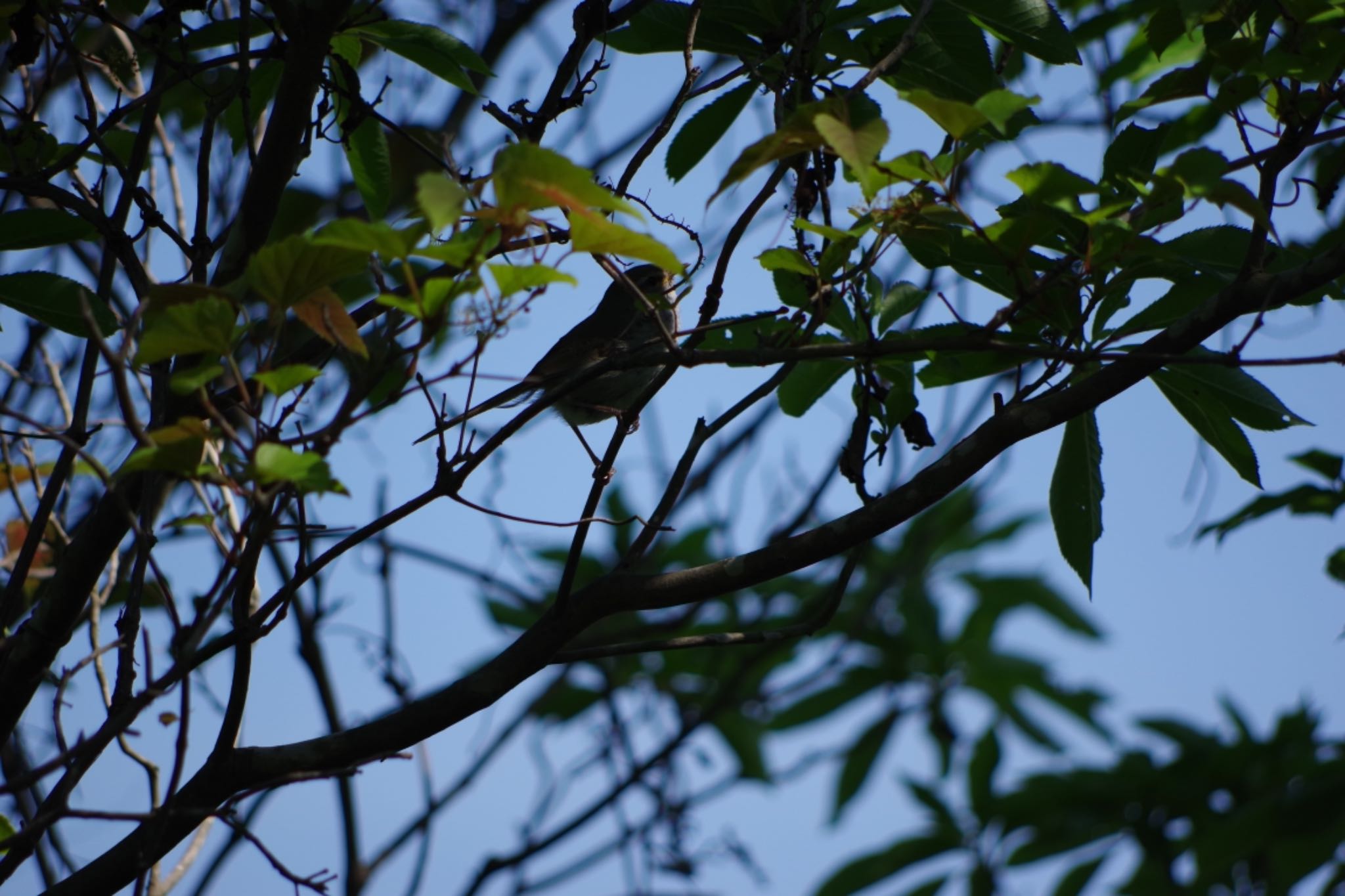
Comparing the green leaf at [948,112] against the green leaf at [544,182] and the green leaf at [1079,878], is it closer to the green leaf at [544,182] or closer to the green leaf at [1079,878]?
the green leaf at [544,182]

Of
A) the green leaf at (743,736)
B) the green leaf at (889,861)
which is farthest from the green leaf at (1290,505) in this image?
the green leaf at (743,736)

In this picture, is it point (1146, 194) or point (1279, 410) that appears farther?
point (1279, 410)

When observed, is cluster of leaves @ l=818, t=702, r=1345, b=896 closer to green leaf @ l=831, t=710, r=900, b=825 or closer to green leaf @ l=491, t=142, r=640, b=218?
green leaf @ l=831, t=710, r=900, b=825

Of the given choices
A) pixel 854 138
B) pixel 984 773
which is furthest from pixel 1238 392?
pixel 984 773

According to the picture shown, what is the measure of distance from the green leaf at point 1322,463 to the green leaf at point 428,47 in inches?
88.1

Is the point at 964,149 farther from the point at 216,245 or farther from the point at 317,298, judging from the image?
the point at 216,245

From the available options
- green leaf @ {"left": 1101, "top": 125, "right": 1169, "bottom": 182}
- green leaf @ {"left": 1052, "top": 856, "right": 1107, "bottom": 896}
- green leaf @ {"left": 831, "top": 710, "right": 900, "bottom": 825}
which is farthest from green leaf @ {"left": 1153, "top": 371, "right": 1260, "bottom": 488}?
green leaf @ {"left": 831, "top": 710, "right": 900, "bottom": 825}

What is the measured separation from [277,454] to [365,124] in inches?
57.8

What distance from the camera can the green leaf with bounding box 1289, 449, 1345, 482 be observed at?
9.78ft

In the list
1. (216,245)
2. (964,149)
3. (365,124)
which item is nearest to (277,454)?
(964,149)

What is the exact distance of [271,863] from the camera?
67.2 inches

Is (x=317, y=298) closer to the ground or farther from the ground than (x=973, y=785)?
closer to the ground

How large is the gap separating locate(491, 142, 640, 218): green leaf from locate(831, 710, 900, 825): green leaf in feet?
16.4

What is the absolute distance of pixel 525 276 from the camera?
1384mm
